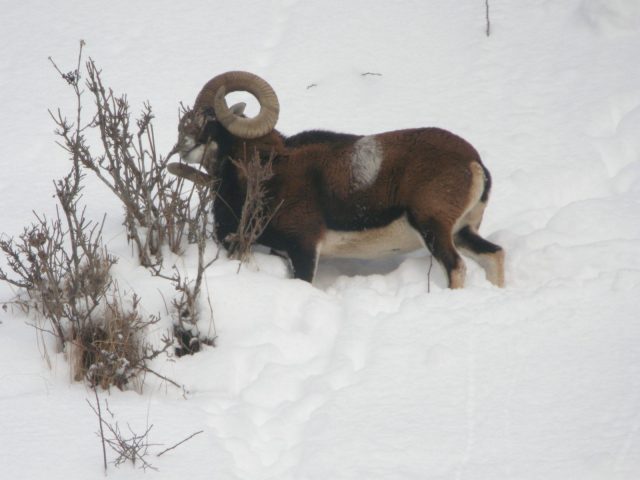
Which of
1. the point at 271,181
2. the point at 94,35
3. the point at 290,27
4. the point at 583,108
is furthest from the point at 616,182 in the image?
the point at 94,35

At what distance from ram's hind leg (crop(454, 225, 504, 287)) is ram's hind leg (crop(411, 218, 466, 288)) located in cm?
28

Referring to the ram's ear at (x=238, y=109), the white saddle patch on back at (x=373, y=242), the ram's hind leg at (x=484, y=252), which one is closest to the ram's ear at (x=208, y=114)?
the ram's ear at (x=238, y=109)

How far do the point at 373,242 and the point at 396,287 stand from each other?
0.42 metres

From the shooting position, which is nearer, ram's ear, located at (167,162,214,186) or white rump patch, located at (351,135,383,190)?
white rump patch, located at (351,135,383,190)

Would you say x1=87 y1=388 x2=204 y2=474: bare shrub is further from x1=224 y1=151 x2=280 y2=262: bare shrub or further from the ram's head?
the ram's head

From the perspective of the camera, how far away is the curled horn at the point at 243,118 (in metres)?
7.68

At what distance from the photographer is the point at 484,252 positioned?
24.0 feet

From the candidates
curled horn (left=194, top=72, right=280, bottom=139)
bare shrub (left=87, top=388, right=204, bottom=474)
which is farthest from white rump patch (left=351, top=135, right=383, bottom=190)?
bare shrub (left=87, top=388, right=204, bottom=474)

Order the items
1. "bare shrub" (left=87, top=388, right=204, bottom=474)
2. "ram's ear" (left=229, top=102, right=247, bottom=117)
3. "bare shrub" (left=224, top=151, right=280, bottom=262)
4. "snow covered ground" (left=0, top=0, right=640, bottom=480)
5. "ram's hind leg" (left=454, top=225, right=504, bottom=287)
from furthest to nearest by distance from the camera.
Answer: "ram's ear" (left=229, top=102, right=247, bottom=117) → "ram's hind leg" (left=454, top=225, right=504, bottom=287) → "bare shrub" (left=224, top=151, right=280, bottom=262) → "snow covered ground" (left=0, top=0, right=640, bottom=480) → "bare shrub" (left=87, top=388, right=204, bottom=474)

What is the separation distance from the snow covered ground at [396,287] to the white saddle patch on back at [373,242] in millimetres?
204

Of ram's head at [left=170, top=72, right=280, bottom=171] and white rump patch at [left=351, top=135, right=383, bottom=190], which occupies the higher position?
ram's head at [left=170, top=72, right=280, bottom=171]

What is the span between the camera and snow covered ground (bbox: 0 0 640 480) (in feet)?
17.5

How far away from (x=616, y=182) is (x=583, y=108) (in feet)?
5.01

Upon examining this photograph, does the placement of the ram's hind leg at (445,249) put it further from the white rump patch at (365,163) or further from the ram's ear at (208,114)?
the ram's ear at (208,114)
